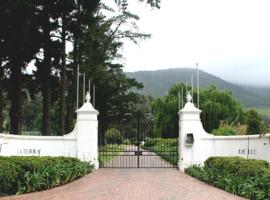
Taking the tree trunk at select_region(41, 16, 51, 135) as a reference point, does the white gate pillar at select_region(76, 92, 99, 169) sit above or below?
below

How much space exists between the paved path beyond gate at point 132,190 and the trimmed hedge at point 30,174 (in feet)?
1.29

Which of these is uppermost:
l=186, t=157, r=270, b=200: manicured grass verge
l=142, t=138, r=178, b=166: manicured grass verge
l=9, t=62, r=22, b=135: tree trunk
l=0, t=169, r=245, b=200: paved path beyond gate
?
l=9, t=62, r=22, b=135: tree trunk

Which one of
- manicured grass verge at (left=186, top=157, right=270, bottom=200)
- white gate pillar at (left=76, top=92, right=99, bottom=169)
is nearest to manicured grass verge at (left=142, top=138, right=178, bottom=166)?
white gate pillar at (left=76, top=92, right=99, bottom=169)

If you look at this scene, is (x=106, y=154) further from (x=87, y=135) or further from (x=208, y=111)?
(x=208, y=111)

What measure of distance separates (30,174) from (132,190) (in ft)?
10.2

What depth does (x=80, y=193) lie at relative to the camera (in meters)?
15.1

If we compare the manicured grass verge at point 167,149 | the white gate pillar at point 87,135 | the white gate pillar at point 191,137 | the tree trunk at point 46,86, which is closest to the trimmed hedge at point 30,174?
the white gate pillar at point 87,135

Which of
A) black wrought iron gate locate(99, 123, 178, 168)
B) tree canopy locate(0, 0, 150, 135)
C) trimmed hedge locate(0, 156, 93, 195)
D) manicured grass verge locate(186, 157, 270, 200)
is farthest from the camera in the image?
black wrought iron gate locate(99, 123, 178, 168)

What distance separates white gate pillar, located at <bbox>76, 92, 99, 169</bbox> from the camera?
25.8 meters

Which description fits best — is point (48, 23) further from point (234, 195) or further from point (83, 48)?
point (234, 195)

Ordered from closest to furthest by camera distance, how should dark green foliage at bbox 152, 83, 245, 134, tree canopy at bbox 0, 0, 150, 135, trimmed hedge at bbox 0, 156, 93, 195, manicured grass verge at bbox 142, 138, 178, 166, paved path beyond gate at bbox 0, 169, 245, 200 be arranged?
paved path beyond gate at bbox 0, 169, 245, 200 → trimmed hedge at bbox 0, 156, 93, 195 → tree canopy at bbox 0, 0, 150, 135 → manicured grass verge at bbox 142, 138, 178, 166 → dark green foliage at bbox 152, 83, 245, 134

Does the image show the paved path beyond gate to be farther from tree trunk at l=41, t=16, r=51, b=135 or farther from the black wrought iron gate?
tree trunk at l=41, t=16, r=51, b=135

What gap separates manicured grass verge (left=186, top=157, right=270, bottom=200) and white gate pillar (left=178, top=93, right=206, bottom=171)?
4.74 metres

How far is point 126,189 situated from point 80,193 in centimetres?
187
